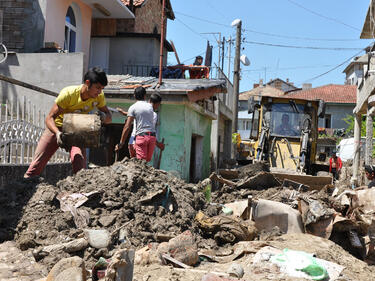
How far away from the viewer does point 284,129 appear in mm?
11258

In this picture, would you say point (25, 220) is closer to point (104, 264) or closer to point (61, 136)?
point (61, 136)

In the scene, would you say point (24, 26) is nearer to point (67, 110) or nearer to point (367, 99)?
point (67, 110)

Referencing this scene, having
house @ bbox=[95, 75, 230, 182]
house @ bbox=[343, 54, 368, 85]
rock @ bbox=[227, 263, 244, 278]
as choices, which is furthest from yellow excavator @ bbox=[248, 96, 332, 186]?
house @ bbox=[343, 54, 368, 85]

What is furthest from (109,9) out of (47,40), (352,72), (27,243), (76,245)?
(352,72)

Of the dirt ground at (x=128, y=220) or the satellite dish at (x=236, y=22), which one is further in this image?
the satellite dish at (x=236, y=22)

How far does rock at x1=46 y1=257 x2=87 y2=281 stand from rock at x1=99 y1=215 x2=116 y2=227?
1.23m

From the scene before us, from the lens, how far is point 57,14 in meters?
12.3

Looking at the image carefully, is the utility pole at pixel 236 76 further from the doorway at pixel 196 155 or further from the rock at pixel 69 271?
the rock at pixel 69 271

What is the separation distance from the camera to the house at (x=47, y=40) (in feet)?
29.6

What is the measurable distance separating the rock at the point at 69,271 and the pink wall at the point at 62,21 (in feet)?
25.4

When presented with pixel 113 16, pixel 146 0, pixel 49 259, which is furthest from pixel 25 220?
pixel 146 0

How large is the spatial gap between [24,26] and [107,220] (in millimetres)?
8902

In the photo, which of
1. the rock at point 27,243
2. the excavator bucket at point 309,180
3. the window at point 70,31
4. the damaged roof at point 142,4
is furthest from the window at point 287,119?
the damaged roof at point 142,4

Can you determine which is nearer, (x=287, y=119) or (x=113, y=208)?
(x=113, y=208)
